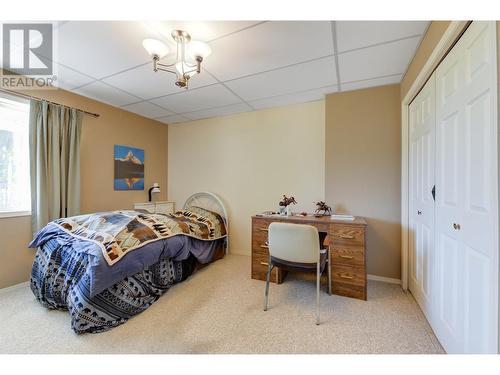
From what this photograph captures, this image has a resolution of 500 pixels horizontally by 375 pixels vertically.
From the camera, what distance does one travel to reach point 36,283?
1.98m

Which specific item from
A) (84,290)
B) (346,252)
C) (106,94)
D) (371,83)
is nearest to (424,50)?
(371,83)

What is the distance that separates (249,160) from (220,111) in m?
0.94

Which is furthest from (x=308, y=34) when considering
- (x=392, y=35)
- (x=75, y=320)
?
(x=75, y=320)

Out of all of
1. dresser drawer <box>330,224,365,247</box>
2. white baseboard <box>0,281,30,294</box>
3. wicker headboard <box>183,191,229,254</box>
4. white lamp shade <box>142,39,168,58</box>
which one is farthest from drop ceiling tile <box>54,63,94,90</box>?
dresser drawer <box>330,224,365,247</box>

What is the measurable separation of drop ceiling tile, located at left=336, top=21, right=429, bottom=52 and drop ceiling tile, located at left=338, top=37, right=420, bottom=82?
10cm

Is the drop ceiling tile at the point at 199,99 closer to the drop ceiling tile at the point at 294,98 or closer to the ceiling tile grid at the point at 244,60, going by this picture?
the ceiling tile grid at the point at 244,60

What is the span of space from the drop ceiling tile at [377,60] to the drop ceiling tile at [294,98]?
34 cm

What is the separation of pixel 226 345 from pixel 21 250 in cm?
263

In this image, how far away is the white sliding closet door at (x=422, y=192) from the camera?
5.39ft

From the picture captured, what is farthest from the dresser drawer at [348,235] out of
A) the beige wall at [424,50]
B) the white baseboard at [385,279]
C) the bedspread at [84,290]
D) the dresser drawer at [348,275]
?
the bedspread at [84,290]

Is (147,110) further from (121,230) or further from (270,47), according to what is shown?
(270,47)

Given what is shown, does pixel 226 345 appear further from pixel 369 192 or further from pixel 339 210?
pixel 369 192

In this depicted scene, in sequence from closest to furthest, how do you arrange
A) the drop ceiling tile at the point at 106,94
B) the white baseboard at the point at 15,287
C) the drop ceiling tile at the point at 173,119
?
the white baseboard at the point at 15,287 < the drop ceiling tile at the point at 106,94 < the drop ceiling tile at the point at 173,119

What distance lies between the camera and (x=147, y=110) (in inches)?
133
